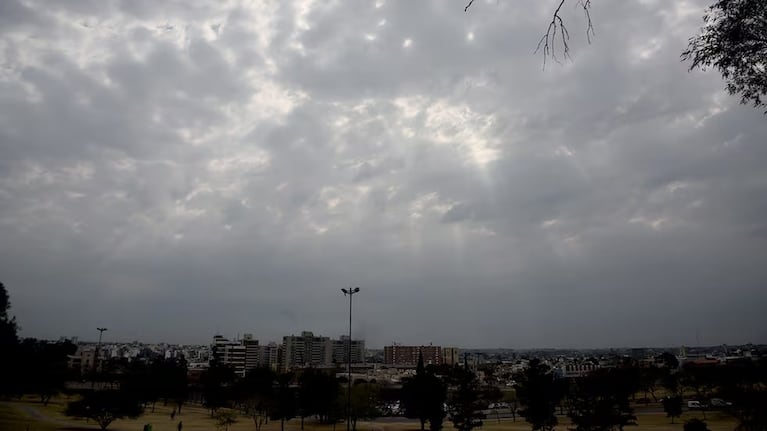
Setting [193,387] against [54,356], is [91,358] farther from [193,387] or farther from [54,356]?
[54,356]

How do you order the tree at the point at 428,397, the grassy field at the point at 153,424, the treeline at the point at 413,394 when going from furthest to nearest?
1. the tree at the point at 428,397
2. the grassy field at the point at 153,424
3. the treeline at the point at 413,394

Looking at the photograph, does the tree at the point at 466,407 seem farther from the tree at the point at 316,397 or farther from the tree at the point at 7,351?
the tree at the point at 7,351

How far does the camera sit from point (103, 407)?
162 ft

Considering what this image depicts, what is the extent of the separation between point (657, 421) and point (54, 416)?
3077 inches

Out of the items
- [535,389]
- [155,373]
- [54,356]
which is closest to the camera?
[535,389]

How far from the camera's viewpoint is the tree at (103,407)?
49.0m

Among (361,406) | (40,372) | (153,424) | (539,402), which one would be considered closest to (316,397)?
(361,406)

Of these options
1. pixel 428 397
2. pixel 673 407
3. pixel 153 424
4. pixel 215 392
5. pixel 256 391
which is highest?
pixel 428 397

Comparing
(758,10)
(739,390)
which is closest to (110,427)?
(739,390)

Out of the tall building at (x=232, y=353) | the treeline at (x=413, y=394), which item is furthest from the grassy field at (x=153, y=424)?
the tall building at (x=232, y=353)

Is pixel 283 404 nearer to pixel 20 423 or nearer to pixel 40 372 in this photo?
pixel 20 423

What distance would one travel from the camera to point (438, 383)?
186 ft

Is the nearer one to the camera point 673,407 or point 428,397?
point 428,397

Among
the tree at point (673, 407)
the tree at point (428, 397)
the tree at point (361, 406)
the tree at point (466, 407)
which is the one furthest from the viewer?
the tree at point (673, 407)
